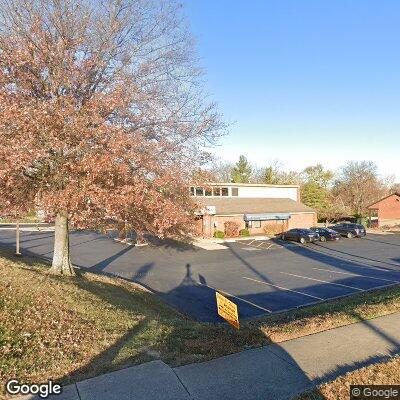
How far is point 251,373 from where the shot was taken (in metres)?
5.50

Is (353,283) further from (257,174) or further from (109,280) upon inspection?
(257,174)

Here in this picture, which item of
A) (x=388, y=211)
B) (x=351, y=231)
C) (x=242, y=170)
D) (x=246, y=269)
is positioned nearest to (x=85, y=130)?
(x=246, y=269)

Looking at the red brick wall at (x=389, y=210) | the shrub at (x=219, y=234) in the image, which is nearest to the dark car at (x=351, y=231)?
the shrub at (x=219, y=234)

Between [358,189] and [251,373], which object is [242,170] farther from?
[251,373]

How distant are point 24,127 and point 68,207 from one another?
2.19 m

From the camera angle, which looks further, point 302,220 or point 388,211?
point 388,211

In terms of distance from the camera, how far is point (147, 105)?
11430 millimetres

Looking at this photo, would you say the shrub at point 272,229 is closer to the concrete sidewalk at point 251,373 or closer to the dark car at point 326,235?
the dark car at point 326,235

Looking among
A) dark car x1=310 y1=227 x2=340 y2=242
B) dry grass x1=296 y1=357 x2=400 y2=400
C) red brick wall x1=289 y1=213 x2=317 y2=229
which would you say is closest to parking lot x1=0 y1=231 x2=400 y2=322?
dark car x1=310 y1=227 x2=340 y2=242

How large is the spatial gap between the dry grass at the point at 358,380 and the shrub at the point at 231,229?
29611mm

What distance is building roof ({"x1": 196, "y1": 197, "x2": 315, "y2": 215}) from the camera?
120 ft

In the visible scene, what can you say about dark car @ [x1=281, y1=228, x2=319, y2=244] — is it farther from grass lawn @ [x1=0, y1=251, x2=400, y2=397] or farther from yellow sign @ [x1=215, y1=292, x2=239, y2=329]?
yellow sign @ [x1=215, y1=292, x2=239, y2=329]

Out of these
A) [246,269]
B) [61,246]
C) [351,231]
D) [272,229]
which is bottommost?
[246,269]

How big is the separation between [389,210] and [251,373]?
5051cm
